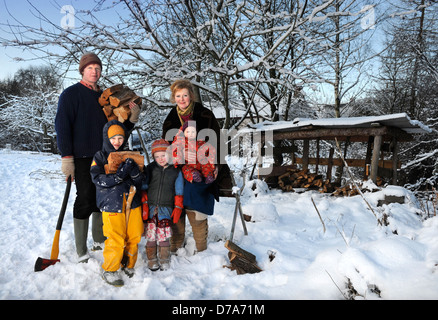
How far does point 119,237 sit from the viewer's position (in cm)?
218

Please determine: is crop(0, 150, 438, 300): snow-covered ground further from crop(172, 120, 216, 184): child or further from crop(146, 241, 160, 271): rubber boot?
crop(172, 120, 216, 184): child

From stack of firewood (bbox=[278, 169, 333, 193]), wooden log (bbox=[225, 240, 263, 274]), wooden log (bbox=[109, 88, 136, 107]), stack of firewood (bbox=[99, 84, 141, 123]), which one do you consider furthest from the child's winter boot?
stack of firewood (bbox=[278, 169, 333, 193])

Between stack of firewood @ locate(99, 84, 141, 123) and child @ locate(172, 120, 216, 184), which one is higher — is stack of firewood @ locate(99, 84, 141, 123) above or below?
above

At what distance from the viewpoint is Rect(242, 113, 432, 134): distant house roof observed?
16.8 ft

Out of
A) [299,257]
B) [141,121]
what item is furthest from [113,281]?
[141,121]

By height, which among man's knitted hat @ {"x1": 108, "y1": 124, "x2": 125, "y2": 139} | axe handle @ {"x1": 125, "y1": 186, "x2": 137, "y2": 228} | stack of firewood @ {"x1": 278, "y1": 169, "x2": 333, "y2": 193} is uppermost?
man's knitted hat @ {"x1": 108, "y1": 124, "x2": 125, "y2": 139}

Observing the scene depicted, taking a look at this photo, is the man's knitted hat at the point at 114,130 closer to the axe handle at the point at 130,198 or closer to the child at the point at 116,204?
the child at the point at 116,204

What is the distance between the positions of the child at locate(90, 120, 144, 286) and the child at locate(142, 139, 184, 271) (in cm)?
16

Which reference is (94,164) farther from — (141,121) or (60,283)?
(141,121)

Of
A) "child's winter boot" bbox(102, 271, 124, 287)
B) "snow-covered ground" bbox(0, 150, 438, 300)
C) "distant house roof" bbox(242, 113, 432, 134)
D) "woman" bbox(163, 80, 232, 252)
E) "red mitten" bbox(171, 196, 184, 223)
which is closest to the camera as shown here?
"snow-covered ground" bbox(0, 150, 438, 300)

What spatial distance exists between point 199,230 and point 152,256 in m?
0.56

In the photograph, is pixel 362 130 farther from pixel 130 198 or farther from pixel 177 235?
pixel 130 198

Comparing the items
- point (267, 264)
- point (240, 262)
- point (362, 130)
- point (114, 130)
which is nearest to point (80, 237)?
point (114, 130)

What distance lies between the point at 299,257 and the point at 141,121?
8.19 metres
